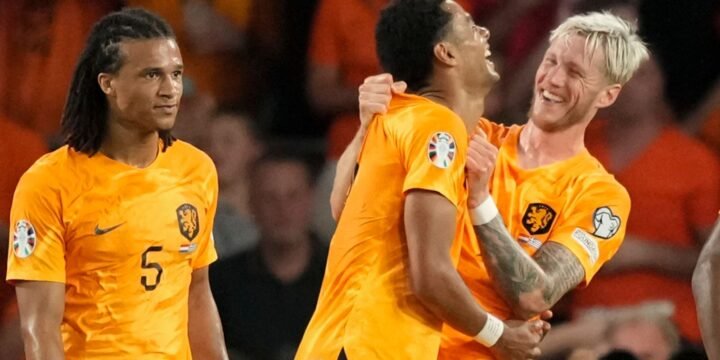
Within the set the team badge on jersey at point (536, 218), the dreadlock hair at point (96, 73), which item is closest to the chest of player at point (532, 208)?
the team badge on jersey at point (536, 218)

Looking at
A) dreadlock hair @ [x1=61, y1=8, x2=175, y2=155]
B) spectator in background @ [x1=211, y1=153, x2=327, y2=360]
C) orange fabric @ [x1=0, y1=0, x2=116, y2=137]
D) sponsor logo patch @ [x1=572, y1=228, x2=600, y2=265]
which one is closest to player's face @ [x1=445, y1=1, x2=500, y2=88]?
sponsor logo patch @ [x1=572, y1=228, x2=600, y2=265]

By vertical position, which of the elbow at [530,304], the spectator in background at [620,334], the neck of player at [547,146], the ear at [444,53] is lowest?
the spectator in background at [620,334]

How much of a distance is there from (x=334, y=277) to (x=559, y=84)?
941 millimetres

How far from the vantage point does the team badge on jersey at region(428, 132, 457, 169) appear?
308 cm

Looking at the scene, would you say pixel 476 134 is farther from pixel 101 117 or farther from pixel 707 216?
pixel 707 216

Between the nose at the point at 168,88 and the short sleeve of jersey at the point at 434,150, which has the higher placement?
the nose at the point at 168,88

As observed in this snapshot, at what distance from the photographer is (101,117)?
3.45 meters

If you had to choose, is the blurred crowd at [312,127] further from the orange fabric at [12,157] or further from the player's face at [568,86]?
the player's face at [568,86]

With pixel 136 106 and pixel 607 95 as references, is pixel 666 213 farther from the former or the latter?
pixel 136 106

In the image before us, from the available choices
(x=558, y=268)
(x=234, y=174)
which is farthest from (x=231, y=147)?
(x=558, y=268)

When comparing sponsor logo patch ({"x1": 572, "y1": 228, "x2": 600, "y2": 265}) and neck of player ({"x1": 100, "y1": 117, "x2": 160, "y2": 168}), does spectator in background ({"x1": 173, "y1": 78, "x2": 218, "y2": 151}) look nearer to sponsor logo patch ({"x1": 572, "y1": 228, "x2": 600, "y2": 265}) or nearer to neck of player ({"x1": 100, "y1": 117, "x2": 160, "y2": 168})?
neck of player ({"x1": 100, "y1": 117, "x2": 160, "y2": 168})

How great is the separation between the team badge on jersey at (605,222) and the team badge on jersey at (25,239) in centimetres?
141

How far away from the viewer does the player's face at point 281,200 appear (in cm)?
542

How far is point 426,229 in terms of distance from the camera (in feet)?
10.0
